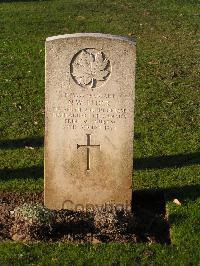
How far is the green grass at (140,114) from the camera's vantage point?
20.9 feet

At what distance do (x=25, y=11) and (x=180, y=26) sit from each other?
515cm

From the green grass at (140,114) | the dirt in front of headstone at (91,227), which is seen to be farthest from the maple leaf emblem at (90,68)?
the green grass at (140,114)

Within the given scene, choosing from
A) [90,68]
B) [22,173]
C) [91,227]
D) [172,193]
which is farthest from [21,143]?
[90,68]

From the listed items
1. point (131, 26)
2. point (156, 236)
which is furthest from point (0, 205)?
point (131, 26)

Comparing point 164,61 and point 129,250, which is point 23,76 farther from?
point 129,250

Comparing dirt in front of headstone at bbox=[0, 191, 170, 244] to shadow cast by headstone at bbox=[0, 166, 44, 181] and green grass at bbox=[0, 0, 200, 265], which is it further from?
shadow cast by headstone at bbox=[0, 166, 44, 181]

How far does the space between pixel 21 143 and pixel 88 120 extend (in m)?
2.75

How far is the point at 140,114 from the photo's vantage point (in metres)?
10.7

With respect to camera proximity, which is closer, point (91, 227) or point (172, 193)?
point (91, 227)

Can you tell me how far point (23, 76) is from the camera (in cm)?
1270

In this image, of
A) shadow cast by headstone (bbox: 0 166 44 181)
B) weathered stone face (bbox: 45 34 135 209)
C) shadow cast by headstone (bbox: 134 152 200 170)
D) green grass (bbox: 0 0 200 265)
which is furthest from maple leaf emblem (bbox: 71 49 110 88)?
shadow cast by headstone (bbox: 134 152 200 170)

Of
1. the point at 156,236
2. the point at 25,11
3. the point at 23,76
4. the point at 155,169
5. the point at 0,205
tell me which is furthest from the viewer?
the point at 25,11

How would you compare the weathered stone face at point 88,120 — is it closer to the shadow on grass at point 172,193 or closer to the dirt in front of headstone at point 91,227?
the dirt in front of headstone at point 91,227

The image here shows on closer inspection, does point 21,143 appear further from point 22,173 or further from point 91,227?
point 91,227
